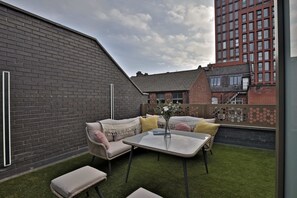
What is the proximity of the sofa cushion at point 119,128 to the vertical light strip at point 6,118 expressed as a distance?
1.64 meters

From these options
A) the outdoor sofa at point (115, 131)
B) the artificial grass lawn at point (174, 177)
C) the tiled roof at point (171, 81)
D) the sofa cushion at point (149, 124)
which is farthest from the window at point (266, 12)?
the sofa cushion at point (149, 124)

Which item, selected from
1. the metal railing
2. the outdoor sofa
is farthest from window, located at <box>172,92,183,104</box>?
the outdoor sofa

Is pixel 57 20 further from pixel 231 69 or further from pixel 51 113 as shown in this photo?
pixel 231 69

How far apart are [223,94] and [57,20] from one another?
19713 mm

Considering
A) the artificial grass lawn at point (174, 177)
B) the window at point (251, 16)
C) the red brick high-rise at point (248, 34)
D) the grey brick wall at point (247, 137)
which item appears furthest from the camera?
the window at point (251, 16)

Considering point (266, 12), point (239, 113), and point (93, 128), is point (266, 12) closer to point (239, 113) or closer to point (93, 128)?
point (239, 113)

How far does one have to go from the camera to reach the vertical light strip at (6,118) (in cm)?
246

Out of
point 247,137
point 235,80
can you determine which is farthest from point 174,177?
point 235,80

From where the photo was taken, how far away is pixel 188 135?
2799 mm

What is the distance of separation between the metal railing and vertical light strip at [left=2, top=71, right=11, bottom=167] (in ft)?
15.9

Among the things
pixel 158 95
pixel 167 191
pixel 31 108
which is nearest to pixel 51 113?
pixel 31 108

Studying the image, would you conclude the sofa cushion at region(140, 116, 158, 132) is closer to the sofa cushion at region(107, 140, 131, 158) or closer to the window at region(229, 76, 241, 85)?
the sofa cushion at region(107, 140, 131, 158)

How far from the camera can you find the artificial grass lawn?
2.14 metres

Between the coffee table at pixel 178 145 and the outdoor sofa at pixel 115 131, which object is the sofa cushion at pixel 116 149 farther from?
the coffee table at pixel 178 145
